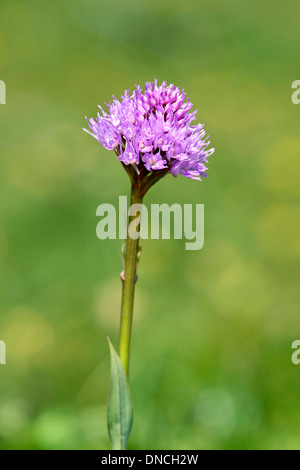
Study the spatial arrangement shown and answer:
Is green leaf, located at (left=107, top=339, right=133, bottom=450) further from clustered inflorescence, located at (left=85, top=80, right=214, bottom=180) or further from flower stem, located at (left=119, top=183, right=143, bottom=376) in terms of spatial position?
clustered inflorescence, located at (left=85, top=80, right=214, bottom=180)

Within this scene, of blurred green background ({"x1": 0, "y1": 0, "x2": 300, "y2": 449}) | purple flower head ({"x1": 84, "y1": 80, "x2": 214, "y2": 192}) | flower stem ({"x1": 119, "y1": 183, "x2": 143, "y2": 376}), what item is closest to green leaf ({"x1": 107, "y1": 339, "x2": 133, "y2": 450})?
flower stem ({"x1": 119, "y1": 183, "x2": 143, "y2": 376})

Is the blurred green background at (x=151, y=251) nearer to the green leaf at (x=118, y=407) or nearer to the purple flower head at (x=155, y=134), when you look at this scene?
the green leaf at (x=118, y=407)

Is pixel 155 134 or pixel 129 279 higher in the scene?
pixel 155 134

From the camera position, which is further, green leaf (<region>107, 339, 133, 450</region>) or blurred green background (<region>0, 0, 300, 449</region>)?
blurred green background (<region>0, 0, 300, 449</region>)

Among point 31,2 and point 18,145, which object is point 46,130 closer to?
point 18,145

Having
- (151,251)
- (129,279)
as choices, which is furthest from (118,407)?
(151,251)

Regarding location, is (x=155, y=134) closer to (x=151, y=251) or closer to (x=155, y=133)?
(x=155, y=133)
